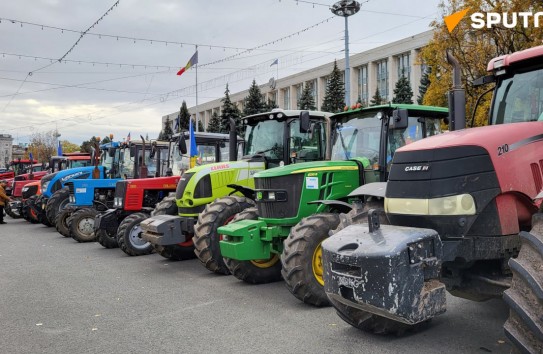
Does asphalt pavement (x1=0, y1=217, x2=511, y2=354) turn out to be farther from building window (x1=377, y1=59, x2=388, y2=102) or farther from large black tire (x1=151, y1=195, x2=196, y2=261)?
building window (x1=377, y1=59, x2=388, y2=102)

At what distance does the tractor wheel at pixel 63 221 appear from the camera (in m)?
14.8

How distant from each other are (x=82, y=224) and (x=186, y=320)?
350 inches

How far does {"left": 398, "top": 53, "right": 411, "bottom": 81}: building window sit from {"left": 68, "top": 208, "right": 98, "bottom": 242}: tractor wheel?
160ft

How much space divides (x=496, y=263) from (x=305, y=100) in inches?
1704

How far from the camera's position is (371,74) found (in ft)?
202

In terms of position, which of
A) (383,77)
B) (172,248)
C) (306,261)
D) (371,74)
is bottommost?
(172,248)

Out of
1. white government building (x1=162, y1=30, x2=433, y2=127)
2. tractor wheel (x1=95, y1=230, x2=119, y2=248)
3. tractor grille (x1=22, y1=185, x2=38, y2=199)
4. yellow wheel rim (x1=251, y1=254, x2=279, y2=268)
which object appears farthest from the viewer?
white government building (x1=162, y1=30, x2=433, y2=127)

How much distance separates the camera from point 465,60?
1875 cm

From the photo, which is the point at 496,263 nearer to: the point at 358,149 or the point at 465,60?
the point at 358,149

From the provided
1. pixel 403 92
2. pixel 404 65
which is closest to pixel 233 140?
pixel 403 92

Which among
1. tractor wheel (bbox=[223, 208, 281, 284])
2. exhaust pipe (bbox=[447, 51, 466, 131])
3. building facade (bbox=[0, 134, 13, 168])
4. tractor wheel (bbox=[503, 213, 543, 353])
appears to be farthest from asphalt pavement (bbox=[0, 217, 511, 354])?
building facade (bbox=[0, 134, 13, 168])

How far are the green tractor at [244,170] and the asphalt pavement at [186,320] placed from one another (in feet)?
2.67

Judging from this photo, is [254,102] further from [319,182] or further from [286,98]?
[319,182]

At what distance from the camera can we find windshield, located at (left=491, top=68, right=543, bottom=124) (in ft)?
15.7
